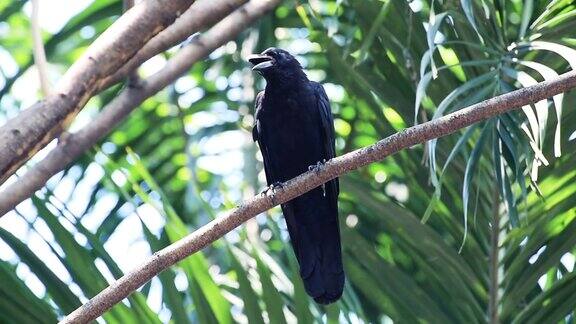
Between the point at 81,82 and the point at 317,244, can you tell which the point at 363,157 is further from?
the point at 317,244

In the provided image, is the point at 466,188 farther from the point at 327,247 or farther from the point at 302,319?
the point at 327,247

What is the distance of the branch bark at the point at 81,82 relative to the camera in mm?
3564

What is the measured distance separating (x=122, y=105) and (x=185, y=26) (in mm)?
392

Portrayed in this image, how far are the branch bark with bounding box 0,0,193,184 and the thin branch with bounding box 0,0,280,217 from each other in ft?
0.77

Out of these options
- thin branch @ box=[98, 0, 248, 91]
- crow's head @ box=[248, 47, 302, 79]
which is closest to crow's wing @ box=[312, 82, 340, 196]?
crow's head @ box=[248, 47, 302, 79]

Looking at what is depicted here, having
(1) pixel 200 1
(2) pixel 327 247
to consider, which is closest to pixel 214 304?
(2) pixel 327 247

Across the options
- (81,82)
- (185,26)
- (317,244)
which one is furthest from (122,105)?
(317,244)

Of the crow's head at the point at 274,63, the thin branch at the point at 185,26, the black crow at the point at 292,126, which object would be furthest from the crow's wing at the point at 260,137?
the thin branch at the point at 185,26

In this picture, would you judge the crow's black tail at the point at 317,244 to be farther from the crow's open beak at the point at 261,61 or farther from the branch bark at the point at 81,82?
the branch bark at the point at 81,82

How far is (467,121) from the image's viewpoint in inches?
114

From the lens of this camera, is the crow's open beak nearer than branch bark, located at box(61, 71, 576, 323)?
No

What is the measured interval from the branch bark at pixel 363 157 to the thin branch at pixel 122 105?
3.23ft

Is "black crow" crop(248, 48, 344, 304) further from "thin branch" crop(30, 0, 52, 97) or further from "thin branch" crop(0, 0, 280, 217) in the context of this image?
"thin branch" crop(30, 0, 52, 97)

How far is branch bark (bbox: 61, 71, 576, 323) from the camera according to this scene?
114 inches
